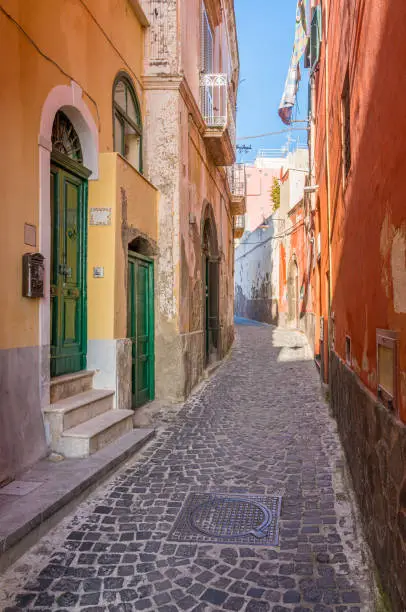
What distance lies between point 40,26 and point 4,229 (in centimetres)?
210

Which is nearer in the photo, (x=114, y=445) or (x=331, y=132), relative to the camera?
(x=114, y=445)

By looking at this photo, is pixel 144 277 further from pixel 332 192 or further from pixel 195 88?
pixel 195 88

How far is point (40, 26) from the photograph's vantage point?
16.0ft

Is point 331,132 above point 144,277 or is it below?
above

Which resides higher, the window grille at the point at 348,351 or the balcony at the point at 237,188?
the balcony at the point at 237,188

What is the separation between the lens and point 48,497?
390 cm

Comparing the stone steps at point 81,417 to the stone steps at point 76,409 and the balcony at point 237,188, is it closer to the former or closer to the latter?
the stone steps at point 76,409

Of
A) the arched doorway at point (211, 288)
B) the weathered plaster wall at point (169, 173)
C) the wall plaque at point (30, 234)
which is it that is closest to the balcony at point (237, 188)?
the arched doorway at point (211, 288)

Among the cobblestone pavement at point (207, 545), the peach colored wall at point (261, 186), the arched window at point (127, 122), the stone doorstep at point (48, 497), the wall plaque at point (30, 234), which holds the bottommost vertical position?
the cobblestone pavement at point (207, 545)

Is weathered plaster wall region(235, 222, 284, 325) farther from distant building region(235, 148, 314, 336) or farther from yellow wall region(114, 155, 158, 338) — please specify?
yellow wall region(114, 155, 158, 338)

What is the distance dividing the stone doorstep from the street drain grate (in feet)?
2.80

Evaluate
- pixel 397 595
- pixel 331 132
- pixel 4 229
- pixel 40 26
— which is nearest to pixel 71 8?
pixel 40 26

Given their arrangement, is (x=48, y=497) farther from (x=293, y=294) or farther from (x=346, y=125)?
(x=293, y=294)

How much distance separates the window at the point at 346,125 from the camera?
546 cm
